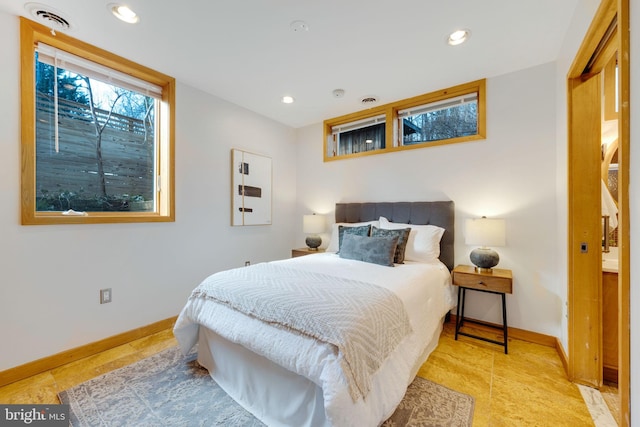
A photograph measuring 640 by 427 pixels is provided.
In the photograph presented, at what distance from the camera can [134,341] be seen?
7.89 ft

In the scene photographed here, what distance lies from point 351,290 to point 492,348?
1.65m

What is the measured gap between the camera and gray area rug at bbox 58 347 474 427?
149cm

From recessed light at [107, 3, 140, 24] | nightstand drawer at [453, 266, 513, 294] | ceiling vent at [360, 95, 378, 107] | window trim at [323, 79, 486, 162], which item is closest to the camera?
recessed light at [107, 3, 140, 24]

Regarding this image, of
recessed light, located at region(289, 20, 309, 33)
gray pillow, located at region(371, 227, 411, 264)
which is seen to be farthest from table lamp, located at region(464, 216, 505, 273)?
recessed light, located at region(289, 20, 309, 33)

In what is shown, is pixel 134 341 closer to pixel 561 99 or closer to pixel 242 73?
pixel 242 73

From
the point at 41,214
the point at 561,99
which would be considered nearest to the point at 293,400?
the point at 41,214

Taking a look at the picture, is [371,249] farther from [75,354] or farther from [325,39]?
[75,354]

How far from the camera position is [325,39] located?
81.2 inches

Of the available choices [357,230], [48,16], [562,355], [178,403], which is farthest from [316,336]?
[48,16]

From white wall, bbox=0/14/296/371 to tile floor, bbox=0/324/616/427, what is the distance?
0.23 meters

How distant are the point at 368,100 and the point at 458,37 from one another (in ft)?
4.07

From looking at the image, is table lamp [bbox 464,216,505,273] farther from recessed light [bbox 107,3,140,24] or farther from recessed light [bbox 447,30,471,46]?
recessed light [bbox 107,3,140,24]

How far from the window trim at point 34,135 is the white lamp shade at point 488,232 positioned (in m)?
2.90

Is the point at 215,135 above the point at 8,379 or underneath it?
above
